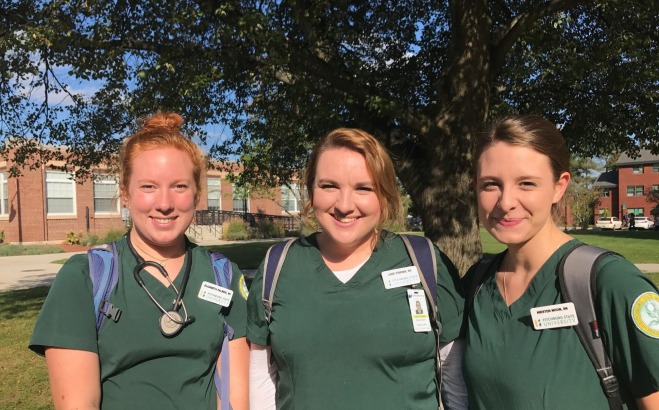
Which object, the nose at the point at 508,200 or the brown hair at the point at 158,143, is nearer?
the nose at the point at 508,200

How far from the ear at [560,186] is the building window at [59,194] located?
1244 inches

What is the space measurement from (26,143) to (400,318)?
9703 mm

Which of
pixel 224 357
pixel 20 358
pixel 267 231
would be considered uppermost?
pixel 224 357

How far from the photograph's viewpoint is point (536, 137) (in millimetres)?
1977

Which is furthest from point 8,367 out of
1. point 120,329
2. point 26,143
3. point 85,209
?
point 85,209

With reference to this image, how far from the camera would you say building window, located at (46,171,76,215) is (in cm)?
2937

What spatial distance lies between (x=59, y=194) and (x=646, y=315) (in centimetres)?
3273

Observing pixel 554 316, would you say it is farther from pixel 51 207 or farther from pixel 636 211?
pixel 636 211

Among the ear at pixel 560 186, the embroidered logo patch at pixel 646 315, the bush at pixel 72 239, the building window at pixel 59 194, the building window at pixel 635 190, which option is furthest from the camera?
the building window at pixel 635 190

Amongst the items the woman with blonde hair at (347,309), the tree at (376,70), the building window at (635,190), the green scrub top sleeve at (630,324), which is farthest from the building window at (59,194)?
the building window at (635,190)

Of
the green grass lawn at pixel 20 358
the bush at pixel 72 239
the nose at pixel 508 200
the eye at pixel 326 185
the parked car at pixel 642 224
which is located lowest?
the parked car at pixel 642 224

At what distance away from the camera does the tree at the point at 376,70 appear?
6391mm

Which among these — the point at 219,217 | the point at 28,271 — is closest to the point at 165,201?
the point at 28,271

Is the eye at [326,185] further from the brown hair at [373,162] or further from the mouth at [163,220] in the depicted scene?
the mouth at [163,220]
